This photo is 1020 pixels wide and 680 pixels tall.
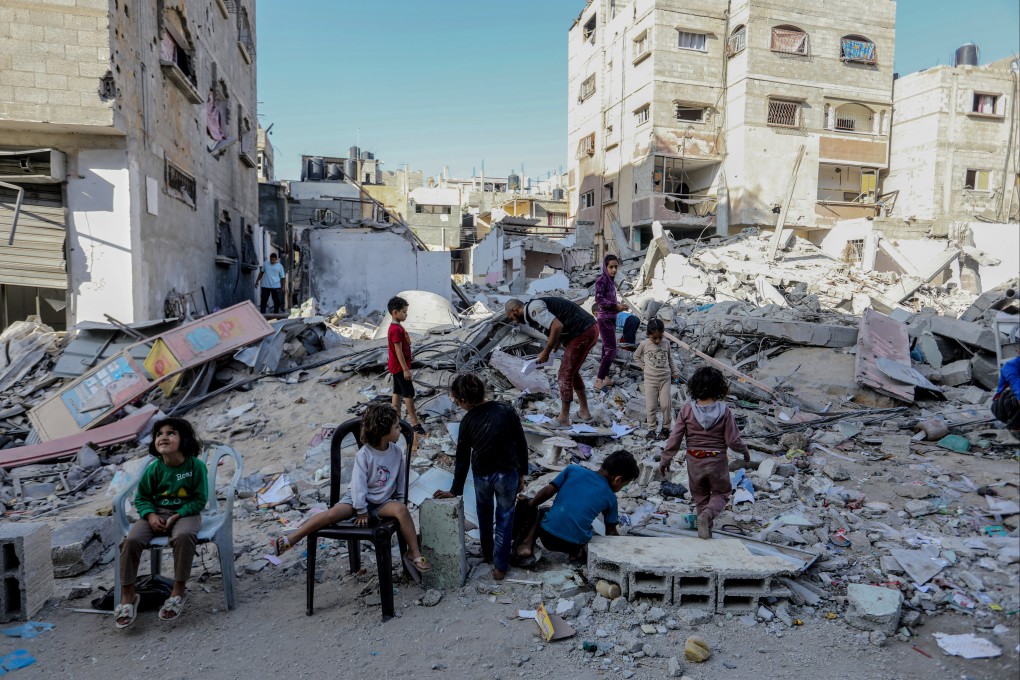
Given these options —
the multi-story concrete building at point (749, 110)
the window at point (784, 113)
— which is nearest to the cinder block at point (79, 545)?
the multi-story concrete building at point (749, 110)

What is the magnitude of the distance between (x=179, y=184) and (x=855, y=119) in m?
28.9

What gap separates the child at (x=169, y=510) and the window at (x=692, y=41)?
2900 centimetres

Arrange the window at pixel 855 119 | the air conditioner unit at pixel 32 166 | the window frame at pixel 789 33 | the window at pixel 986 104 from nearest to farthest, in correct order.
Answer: the air conditioner unit at pixel 32 166, the window frame at pixel 789 33, the window at pixel 986 104, the window at pixel 855 119

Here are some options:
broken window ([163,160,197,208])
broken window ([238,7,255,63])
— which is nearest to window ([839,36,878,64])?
broken window ([238,7,255,63])

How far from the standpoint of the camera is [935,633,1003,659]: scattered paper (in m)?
3.08

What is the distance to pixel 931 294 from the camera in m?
17.1

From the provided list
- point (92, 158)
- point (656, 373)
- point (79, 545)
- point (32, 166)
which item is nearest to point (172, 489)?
point (79, 545)

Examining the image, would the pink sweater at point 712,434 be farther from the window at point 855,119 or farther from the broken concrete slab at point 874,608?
the window at point 855,119

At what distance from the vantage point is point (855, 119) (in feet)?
95.1

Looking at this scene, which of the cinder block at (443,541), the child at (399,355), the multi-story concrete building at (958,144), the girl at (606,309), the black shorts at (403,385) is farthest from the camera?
the multi-story concrete building at (958,144)

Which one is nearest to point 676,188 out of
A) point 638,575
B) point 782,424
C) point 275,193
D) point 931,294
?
point 931,294

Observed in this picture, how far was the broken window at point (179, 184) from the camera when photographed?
35.4 ft

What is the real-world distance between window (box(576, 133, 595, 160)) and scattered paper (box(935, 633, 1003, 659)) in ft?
106

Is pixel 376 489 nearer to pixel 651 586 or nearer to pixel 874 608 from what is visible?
pixel 651 586
